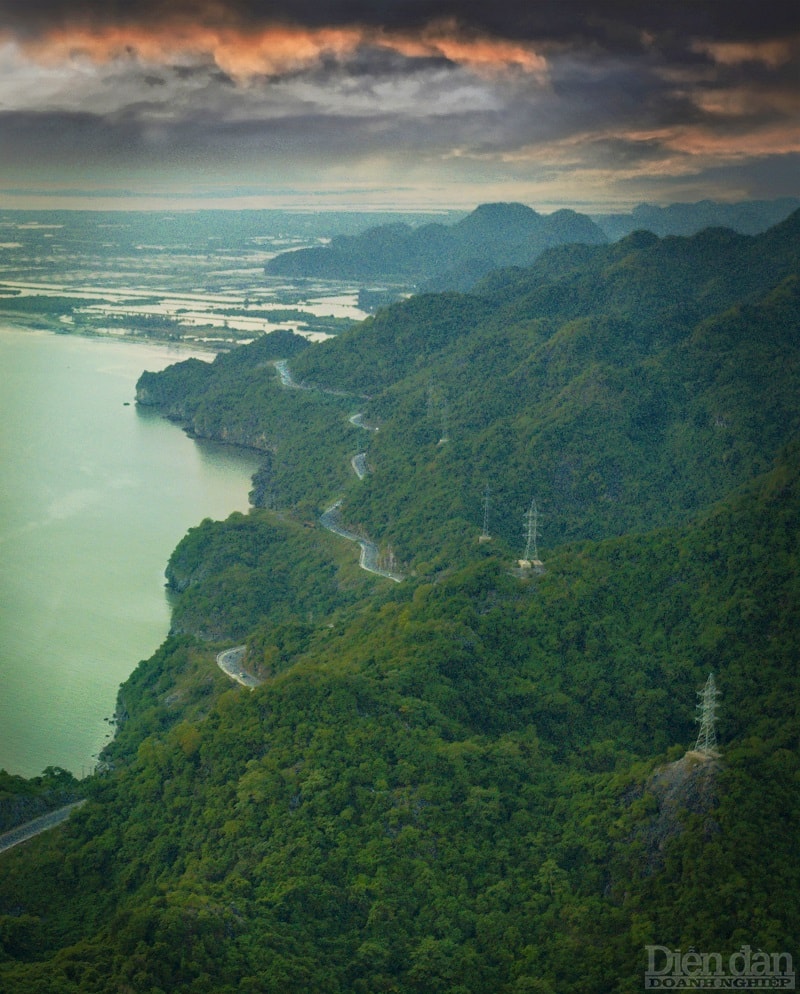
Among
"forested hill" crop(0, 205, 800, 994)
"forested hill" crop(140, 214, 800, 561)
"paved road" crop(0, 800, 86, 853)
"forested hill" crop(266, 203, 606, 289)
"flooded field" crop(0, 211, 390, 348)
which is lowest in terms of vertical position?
"paved road" crop(0, 800, 86, 853)

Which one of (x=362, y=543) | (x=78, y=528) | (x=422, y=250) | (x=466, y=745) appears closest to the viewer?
(x=466, y=745)

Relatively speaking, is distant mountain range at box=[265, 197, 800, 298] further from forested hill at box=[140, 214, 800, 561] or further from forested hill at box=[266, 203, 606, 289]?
forested hill at box=[140, 214, 800, 561]

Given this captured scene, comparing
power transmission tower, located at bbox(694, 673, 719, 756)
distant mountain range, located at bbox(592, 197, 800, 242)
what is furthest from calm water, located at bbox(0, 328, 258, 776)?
distant mountain range, located at bbox(592, 197, 800, 242)

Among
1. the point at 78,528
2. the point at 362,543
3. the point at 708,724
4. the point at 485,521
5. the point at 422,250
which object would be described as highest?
the point at 422,250

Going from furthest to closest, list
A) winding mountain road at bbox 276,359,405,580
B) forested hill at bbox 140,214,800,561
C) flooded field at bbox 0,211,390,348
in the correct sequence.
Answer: flooded field at bbox 0,211,390,348 → forested hill at bbox 140,214,800,561 → winding mountain road at bbox 276,359,405,580

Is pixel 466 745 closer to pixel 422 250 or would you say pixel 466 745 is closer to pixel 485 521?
pixel 485 521

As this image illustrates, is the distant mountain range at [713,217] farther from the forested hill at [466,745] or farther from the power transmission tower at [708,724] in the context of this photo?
the power transmission tower at [708,724]

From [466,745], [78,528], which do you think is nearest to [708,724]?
[466,745]
